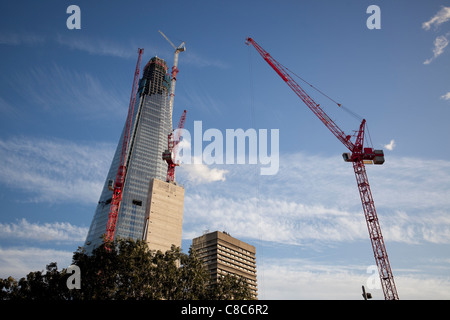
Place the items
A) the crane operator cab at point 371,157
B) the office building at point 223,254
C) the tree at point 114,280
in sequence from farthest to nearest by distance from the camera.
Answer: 1. the office building at point 223,254
2. the crane operator cab at point 371,157
3. the tree at point 114,280

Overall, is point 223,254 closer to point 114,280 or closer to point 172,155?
point 172,155

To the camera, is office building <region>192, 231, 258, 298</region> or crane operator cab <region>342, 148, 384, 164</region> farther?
office building <region>192, 231, 258, 298</region>

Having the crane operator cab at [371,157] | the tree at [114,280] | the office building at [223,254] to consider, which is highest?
the crane operator cab at [371,157]

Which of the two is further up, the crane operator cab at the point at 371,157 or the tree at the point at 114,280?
the crane operator cab at the point at 371,157

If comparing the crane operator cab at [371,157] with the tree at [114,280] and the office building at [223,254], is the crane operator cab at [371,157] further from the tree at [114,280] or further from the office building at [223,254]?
the office building at [223,254]

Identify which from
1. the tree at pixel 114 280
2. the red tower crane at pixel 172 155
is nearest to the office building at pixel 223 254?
the red tower crane at pixel 172 155

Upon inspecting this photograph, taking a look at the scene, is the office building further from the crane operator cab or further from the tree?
the tree

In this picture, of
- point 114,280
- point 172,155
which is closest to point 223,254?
point 172,155

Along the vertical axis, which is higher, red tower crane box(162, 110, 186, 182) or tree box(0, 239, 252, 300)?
red tower crane box(162, 110, 186, 182)

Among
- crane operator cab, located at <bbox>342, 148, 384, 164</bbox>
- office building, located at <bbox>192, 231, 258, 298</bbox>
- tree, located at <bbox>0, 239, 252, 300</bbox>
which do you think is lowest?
tree, located at <bbox>0, 239, 252, 300</bbox>

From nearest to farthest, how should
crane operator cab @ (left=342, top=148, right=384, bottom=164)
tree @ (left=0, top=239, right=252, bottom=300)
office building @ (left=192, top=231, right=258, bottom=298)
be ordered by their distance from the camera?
1. tree @ (left=0, top=239, right=252, bottom=300)
2. crane operator cab @ (left=342, top=148, right=384, bottom=164)
3. office building @ (left=192, top=231, right=258, bottom=298)

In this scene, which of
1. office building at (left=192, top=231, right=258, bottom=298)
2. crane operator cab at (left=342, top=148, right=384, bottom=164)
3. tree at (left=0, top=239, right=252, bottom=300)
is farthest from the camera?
office building at (left=192, top=231, right=258, bottom=298)

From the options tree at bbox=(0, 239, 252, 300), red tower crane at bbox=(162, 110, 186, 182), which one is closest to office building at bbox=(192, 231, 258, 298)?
red tower crane at bbox=(162, 110, 186, 182)
